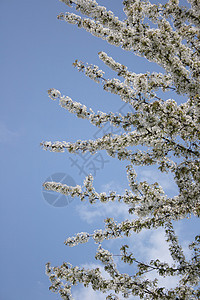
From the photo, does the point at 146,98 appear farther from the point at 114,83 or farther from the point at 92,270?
the point at 92,270

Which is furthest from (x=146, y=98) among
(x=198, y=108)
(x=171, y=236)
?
(x=171, y=236)

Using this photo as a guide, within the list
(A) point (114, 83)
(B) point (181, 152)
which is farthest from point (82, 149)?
(B) point (181, 152)

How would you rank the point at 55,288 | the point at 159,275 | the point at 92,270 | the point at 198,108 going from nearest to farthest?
the point at 198,108 → the point at 159,275 → the point at 92,270 → the point at 55,288

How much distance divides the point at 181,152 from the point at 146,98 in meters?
1.42

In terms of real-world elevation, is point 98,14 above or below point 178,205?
above

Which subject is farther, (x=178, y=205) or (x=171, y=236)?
(x=171, y=236)

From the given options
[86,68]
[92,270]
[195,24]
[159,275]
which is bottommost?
[92,270]

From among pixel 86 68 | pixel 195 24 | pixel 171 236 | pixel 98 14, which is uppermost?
pixel 195 24

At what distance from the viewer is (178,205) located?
18.2 ft

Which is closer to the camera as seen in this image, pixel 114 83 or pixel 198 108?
pixel 198 108

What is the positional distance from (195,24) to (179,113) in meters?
2.34

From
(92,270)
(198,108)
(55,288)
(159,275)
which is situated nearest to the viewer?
(198,108)

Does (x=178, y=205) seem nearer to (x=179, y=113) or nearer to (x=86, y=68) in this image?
(x=179, y=113)

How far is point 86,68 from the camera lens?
21.4ft
